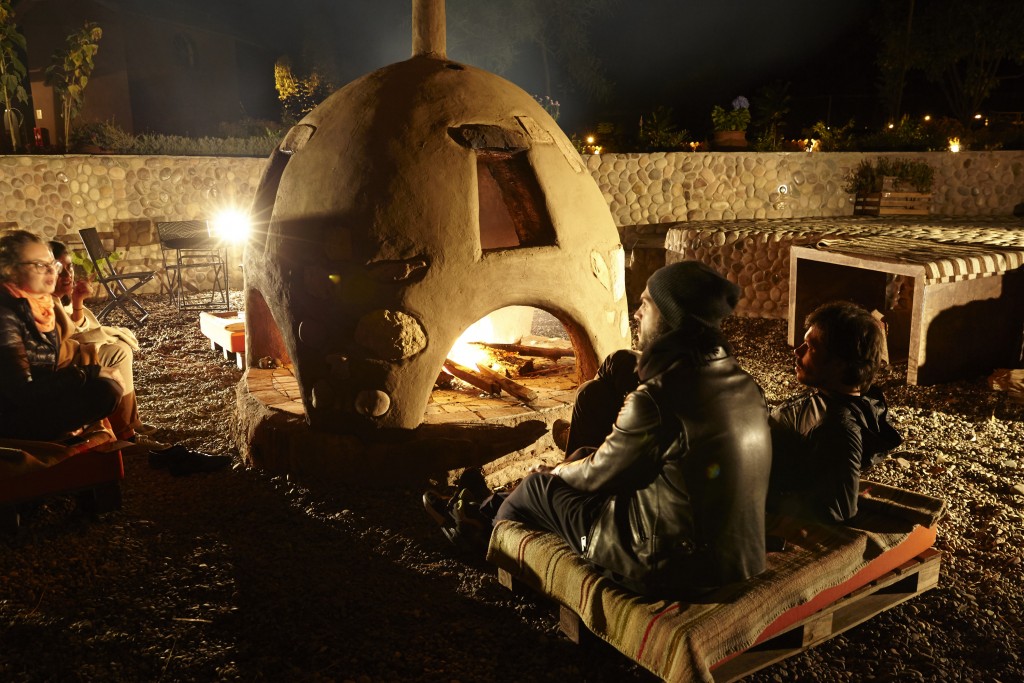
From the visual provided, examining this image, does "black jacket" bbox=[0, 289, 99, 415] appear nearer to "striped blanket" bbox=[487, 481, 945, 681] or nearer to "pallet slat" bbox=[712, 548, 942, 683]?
"striped blanket" bbox=[487, 481, 945, 681]

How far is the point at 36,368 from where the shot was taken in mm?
4250

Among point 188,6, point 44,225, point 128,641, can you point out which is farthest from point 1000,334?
point 188,6

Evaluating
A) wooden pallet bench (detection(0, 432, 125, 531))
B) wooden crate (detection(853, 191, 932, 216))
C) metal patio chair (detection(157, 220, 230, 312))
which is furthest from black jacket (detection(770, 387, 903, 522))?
wooden crate (detection(853, 191, 932, 216))

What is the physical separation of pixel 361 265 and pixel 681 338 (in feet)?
7.61

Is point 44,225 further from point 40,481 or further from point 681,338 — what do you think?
point 681,338

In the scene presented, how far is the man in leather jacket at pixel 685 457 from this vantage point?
A: 2.60m

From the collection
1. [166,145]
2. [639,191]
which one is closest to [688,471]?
[639,191]

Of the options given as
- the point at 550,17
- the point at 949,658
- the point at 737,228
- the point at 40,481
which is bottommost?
the point at 949,658

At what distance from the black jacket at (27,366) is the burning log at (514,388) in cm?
249

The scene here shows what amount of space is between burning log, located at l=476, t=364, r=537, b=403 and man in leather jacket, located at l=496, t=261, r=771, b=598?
221cm

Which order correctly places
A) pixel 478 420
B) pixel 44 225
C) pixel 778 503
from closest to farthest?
1. pixel 778 503
2. pixel 478 420
3. pixel 44 225

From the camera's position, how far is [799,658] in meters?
3.17

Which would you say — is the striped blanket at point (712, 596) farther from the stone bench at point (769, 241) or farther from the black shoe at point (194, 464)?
the stone bench at point (769, 241)

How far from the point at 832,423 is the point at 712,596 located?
95 cm
